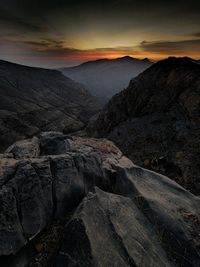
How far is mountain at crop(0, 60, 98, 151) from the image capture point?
84250 millimetres

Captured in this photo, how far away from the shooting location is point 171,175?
26734mm

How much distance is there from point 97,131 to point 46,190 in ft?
142

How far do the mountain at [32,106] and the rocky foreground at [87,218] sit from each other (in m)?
62.8

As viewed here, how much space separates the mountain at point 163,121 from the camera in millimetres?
28230

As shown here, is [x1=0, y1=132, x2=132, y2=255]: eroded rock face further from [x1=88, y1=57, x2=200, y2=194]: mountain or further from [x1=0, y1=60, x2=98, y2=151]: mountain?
[x1=0, y1=60, x2=98, y2=151]: mountain

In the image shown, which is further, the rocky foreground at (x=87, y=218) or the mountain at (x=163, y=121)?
the mountain at (x=163, y=121)

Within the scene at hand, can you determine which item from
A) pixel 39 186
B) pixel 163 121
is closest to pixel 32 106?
pixel 163 121

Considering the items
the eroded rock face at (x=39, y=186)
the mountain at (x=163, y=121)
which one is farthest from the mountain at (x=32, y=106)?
the eroded rock face at (x=39, y=186)

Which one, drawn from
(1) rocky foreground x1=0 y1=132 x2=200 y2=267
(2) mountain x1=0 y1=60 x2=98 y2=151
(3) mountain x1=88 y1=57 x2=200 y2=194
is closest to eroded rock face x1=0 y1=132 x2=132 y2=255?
(1) rocky foreground x1=0 y1=132 x2=200 y2=267

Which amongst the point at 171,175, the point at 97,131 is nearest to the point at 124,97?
the point at 97,131

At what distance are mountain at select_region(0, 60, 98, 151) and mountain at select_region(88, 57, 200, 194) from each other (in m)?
42.5

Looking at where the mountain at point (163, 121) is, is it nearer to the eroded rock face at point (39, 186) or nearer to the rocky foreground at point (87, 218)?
the rocky foreground at point (87, 218)

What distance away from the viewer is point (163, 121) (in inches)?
1462

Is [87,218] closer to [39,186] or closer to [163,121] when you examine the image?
[39,186]
